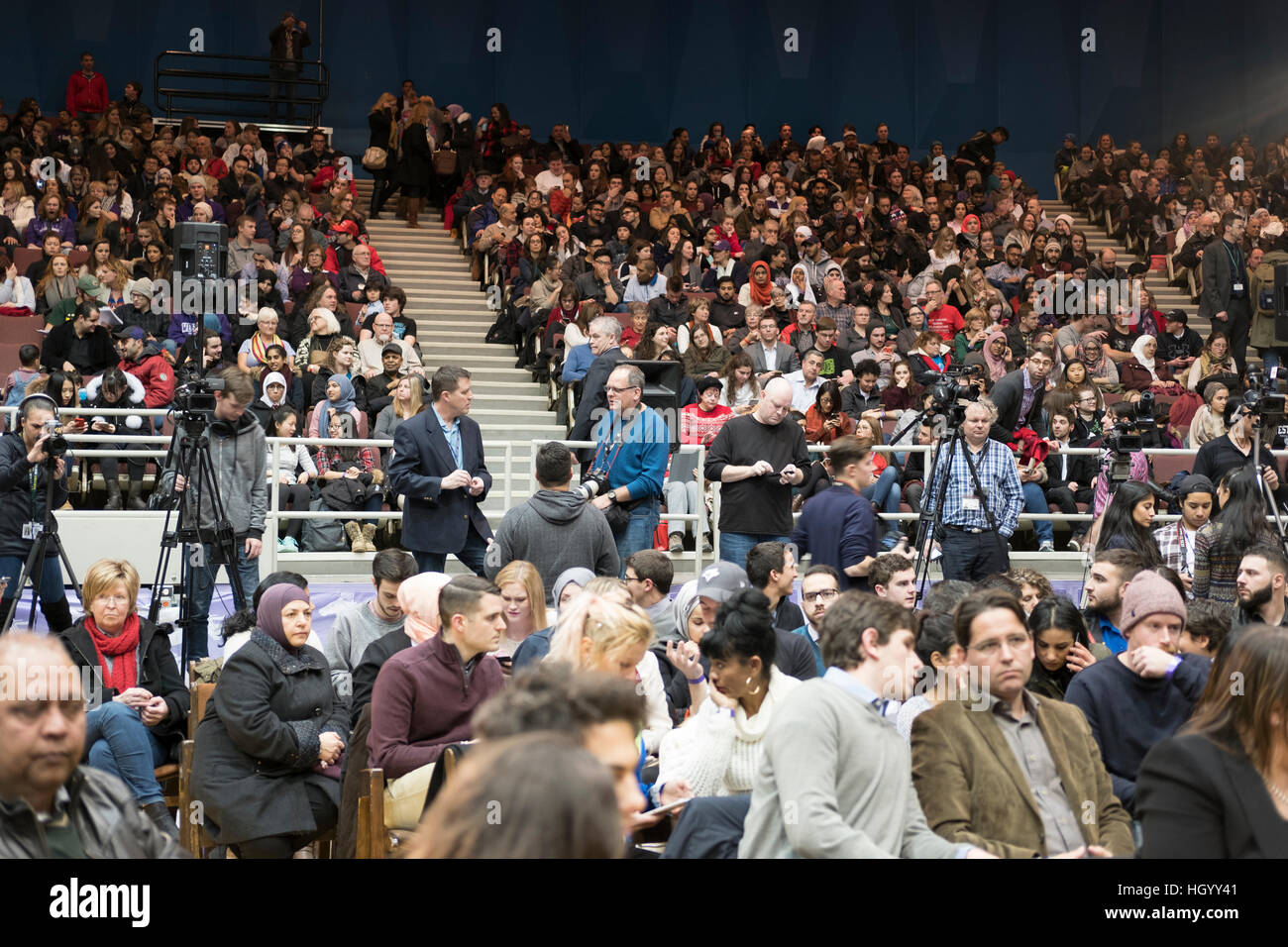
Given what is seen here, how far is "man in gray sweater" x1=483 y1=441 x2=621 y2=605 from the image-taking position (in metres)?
6.24

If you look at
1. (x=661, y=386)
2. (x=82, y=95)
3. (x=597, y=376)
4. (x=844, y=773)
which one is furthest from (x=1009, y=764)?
(x=82, y=95)

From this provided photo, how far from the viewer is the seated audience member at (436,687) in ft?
13.9

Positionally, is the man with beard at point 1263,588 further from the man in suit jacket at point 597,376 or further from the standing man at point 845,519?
the man in suit jacket at point 597,376

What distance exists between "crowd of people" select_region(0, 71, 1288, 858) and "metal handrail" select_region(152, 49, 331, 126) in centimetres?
112

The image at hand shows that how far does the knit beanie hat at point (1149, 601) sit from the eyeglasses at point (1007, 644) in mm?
818

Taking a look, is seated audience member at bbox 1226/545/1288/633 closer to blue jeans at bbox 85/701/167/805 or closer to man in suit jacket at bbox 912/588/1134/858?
man in suit jacket at bbox 912/588/1134/858

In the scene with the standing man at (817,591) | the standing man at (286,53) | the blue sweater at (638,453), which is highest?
the standing man at (286,53)

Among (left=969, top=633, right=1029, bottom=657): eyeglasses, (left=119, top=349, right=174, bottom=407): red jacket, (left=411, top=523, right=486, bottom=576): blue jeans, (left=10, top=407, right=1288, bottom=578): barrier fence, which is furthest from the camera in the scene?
(left=119, top=349, right=174, bottom=407): red jacket

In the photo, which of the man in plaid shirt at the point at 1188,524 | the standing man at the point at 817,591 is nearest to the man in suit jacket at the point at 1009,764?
the standing man at the point at 817,591

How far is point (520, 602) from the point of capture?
5309mm

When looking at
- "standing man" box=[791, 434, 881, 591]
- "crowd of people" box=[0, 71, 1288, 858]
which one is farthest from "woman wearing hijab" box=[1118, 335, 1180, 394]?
"standing man" box=[791, 434, 881, 591]

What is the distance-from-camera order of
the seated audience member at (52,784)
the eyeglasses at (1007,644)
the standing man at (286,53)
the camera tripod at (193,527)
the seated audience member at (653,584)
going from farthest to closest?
the standing man at (286,53), the camera tripod at (193,527), the seated audience member at (653,584), the eyeglasses at (1007,644), the seated audience member at (52,784)
